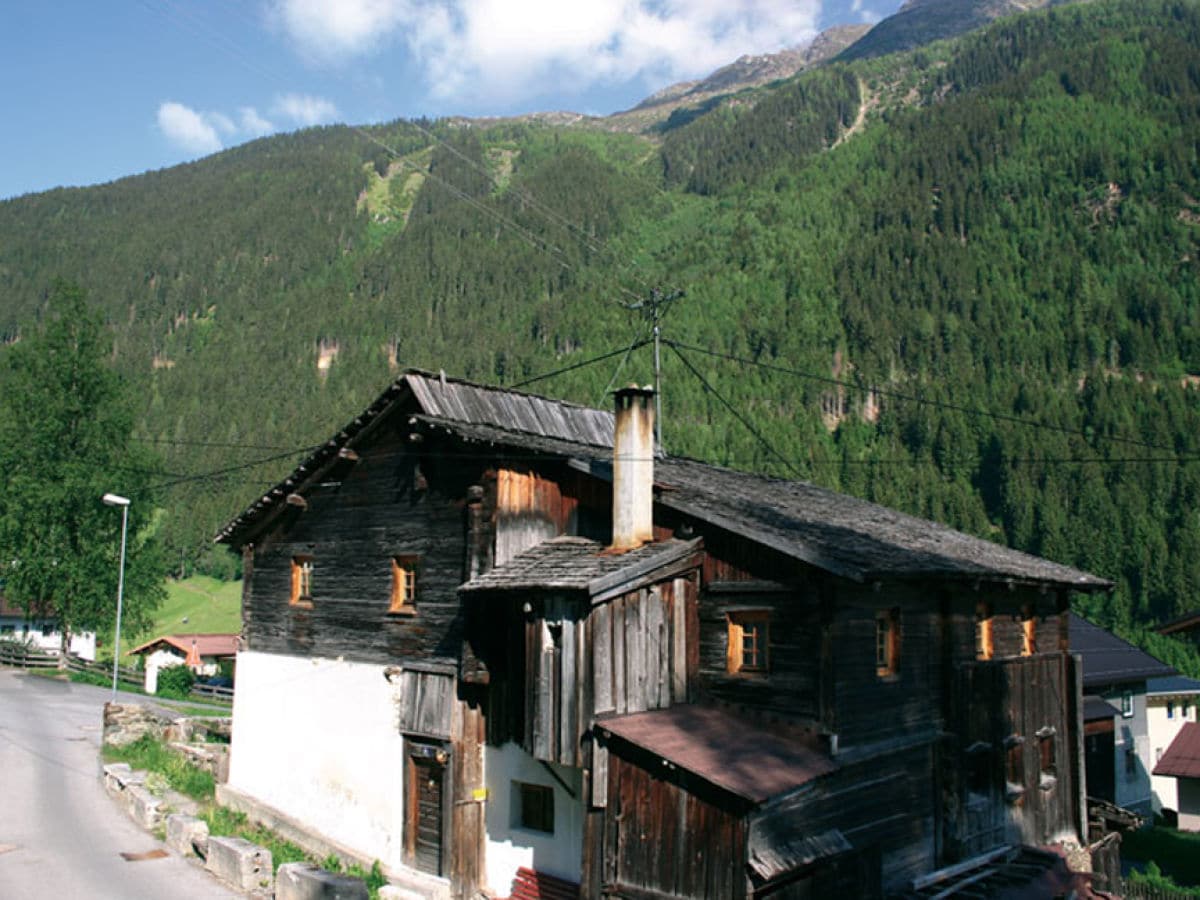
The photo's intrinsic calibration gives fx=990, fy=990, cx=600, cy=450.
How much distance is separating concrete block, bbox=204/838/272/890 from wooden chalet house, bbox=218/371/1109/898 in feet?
10.9

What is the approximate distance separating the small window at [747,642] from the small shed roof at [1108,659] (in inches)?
749

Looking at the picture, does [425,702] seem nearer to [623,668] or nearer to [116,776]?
[623,668]

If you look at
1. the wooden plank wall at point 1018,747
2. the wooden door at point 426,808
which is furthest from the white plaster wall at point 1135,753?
the wooden door at point 426,808

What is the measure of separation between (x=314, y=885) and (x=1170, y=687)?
37.1 metres

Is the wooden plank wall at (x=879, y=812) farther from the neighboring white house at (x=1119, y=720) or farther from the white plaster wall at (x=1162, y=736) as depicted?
the white plaster wall at (x=1162, y=736)

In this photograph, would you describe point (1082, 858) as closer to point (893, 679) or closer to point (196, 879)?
point (893, 679)

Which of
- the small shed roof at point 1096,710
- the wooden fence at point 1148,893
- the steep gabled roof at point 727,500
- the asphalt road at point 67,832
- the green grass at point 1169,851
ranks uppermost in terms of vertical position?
the steep gabled roof at point 727,500

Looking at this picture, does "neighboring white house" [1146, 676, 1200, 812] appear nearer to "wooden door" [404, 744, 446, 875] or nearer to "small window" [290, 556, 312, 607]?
"wooden door" [404, 744, 446, 875]

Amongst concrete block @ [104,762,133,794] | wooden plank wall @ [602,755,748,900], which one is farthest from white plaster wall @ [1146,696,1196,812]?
concrete block @ [104,762,133,794]

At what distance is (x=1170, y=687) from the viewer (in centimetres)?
3925

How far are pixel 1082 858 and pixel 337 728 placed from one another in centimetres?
1699

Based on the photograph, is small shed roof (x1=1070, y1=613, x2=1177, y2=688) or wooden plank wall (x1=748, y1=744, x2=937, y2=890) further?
small shed roof (x1=1070, y1=613, x2=1177, y2=688)

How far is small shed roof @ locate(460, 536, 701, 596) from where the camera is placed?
614 inches

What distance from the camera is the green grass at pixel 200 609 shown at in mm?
92562
